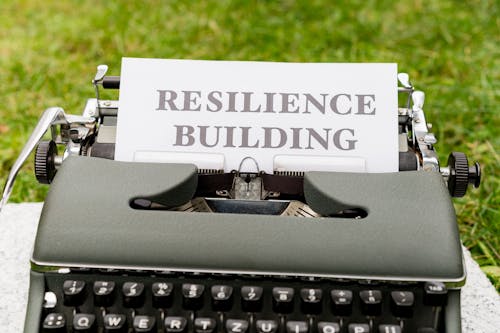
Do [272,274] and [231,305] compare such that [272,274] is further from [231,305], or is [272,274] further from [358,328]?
[358,328]

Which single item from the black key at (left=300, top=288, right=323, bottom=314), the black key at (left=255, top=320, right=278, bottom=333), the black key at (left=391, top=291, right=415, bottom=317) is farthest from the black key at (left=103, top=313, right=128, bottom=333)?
the black key at (left=391, top=291, right=415, bottom=317)

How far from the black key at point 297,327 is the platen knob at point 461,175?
678 mm

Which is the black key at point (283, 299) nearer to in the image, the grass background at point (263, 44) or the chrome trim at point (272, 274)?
the chrome trim at point (272, 274)

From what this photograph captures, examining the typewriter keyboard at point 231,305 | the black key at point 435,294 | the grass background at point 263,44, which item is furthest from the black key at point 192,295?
the grass background at point 263,44

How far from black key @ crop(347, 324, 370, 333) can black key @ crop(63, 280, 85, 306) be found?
2.12 ft

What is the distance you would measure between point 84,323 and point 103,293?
9 centimetres

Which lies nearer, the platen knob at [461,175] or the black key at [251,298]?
the black key at [251,298]

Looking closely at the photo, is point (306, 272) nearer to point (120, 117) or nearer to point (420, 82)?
point (120, 117)

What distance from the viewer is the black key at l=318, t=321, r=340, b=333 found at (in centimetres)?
172

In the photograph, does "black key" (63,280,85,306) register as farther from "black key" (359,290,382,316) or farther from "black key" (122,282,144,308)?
"black key" (359,290,382,316)

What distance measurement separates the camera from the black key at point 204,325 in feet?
5.71

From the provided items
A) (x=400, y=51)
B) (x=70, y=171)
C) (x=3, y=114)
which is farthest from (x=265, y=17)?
(x=70, y=171)

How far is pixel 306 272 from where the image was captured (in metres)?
1.78

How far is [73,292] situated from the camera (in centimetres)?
176
